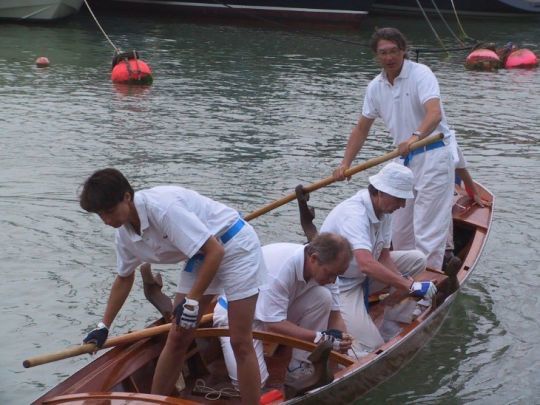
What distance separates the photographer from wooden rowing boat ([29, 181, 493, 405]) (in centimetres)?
692

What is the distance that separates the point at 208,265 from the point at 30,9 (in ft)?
81.3

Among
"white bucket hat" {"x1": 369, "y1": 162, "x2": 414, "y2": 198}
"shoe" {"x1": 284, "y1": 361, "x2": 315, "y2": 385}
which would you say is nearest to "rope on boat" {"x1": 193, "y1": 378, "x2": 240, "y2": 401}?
"shoe" {"x1": 284, "y1": 361, "x2": 315, "y2": 385}

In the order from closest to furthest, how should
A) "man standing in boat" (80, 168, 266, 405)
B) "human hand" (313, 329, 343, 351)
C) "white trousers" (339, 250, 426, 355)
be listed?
"man standing in boat" (80, 168, 266, 405) < "human hand" (313, 329, 343, 351) < "white trousers" (339, 250, 426, 355)

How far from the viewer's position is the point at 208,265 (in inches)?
252

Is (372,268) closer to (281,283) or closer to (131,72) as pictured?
(281,283)

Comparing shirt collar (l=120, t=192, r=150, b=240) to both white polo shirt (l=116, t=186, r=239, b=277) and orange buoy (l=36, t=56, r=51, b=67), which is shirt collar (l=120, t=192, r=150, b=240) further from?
orange buoy (l=36, t=56, r=51, b=67)

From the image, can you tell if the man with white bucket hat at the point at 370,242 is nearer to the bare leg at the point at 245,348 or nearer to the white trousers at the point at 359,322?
the white trousers at the point at 359,322

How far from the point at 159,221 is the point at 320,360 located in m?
1.52

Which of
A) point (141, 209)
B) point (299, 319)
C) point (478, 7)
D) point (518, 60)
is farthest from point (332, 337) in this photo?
point (478, 7)

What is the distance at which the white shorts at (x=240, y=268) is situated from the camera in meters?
6.66

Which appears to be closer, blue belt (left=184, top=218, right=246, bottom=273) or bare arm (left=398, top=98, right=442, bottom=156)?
blue belt (left=184, top=218, right=246, bottom=273)

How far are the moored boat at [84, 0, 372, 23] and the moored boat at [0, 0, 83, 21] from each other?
3.86 m

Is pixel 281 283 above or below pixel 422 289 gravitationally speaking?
above

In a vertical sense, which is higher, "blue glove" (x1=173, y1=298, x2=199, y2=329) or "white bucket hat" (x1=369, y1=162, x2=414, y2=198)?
"white bucket hat" (x1=369, y1=162, x2=414, y2=198)
